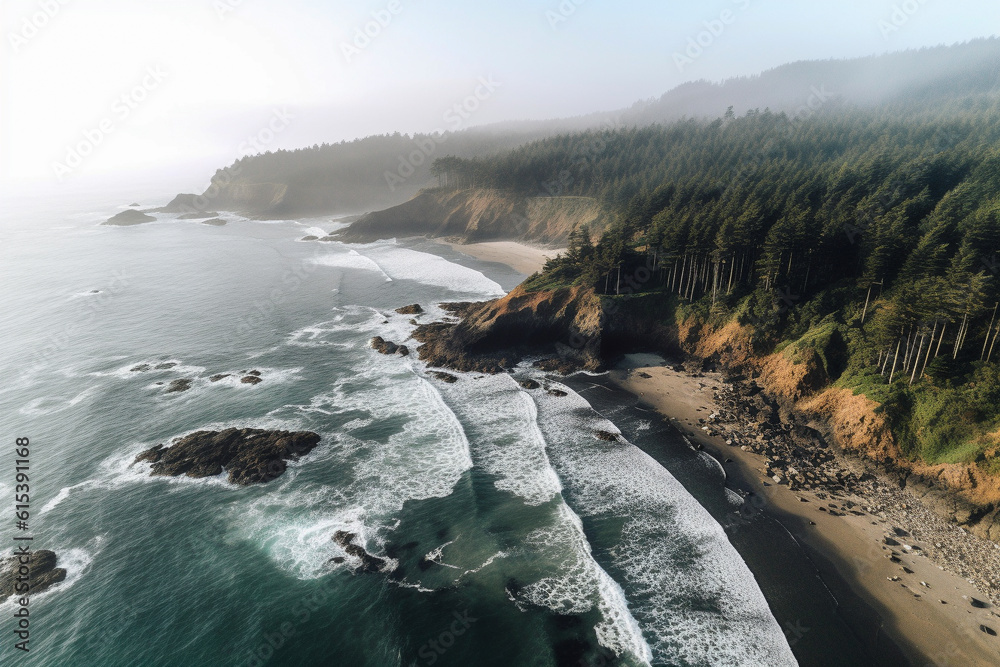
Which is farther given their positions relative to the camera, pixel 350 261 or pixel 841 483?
pixel 350 261

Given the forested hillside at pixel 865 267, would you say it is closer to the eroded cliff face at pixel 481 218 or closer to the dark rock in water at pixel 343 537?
the eroded cliff face at pixel 481 218

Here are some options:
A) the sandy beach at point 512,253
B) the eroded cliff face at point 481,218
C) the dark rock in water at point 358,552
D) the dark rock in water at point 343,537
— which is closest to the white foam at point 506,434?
the dark rock in water at point 358,552

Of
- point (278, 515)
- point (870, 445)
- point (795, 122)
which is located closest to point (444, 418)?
point (278, 515)

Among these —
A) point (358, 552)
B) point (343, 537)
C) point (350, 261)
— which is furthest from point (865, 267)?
point (350, 261)

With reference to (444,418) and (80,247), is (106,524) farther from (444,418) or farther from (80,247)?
(80,247)

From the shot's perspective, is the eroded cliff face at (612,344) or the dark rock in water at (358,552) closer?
the dark rock in water at (358,552)

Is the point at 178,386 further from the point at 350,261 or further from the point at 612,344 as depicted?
the point at 350,261
